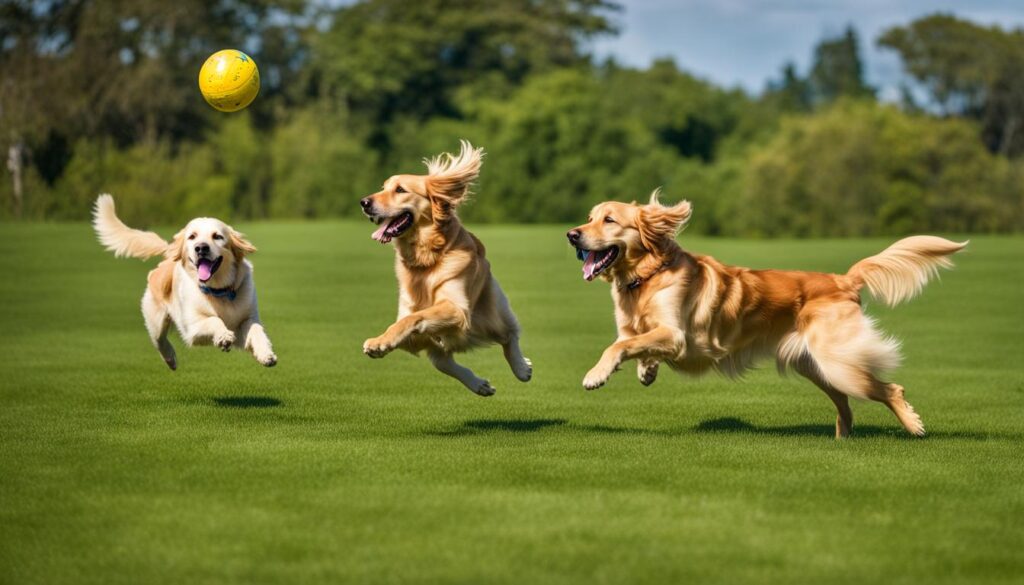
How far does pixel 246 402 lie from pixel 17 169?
38.5m

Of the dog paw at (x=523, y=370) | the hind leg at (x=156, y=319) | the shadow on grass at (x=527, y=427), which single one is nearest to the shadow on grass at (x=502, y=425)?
the shadow on grass at (x=527, y=427)

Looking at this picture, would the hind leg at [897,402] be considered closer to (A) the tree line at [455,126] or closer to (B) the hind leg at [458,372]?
(B) the hind leg at [458,372]

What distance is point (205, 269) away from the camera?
404 inches

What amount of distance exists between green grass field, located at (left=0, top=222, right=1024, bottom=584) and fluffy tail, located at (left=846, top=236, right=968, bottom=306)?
3.42 ft

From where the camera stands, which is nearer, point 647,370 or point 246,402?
point 647,370

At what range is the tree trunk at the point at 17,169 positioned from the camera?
46000 millimetres

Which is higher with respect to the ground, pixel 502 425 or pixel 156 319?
pixel 156 319

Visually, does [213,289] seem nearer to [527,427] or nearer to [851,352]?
[527,427]

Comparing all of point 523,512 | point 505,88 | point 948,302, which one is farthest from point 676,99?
point 523,512

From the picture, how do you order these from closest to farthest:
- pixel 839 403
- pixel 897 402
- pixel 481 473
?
pixel 481 473, pixel 897 402, pixel 839 403

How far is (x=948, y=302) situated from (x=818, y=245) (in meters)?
17.0

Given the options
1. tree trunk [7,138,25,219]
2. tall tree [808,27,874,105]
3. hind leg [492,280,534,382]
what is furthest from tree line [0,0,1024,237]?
tall tree [808,27,874,105]

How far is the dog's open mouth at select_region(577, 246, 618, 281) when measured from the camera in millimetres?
9688

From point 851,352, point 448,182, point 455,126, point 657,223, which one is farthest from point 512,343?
point 455,126
